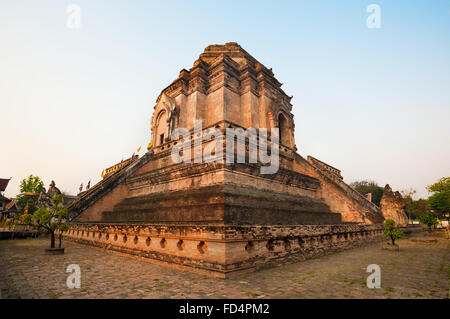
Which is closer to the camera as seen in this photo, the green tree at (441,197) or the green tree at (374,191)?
the green tree at (441,197)

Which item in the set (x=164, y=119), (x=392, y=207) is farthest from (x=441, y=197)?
(x=164, y=119)

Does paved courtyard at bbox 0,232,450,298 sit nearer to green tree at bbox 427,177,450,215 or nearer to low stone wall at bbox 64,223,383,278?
low stone wall at bbox 64,223,383,278

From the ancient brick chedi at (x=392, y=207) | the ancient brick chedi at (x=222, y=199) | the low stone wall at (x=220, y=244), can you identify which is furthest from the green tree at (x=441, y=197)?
the low stone wall at (x=220, y=244)

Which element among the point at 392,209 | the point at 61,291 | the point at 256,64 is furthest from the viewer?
the point at 392,209

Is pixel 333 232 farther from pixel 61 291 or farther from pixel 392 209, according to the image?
pixel 392 209

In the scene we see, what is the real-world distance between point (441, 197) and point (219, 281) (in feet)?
132

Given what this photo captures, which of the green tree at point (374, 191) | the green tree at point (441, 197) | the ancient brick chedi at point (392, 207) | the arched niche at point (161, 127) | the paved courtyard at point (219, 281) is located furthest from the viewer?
the green tree at point (374, 191)

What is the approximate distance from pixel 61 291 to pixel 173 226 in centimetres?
305

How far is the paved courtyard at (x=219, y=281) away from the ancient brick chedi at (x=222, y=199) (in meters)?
0.67

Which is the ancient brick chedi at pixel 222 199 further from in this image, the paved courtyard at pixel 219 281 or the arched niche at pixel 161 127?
the paved courtyard at pixel 219 281

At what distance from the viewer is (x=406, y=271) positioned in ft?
21.9

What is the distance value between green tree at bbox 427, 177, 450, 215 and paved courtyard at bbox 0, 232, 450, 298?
33298 mm

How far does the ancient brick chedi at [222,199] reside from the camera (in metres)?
6.83
